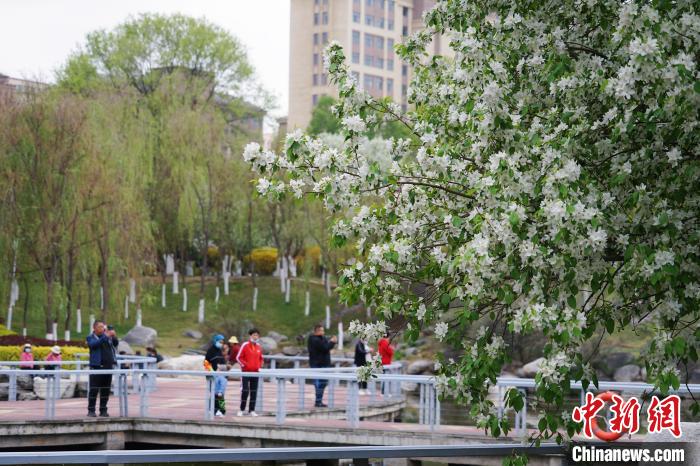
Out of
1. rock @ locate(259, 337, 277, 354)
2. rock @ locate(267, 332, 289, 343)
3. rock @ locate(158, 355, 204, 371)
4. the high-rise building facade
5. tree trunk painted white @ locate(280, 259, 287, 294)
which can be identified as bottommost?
rock @ locate(158, 355, 204, 371)

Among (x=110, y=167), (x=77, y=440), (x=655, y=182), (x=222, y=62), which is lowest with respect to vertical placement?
(x=77, y=440)

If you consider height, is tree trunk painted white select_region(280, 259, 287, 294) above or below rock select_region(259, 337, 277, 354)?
above

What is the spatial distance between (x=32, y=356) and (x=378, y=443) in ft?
42.1

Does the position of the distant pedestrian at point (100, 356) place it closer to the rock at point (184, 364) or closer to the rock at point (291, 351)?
the rock at point (184, 364)

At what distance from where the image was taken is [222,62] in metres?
77.2

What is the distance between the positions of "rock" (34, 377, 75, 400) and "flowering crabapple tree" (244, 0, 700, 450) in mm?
17401

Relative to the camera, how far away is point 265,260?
7275 centimetres

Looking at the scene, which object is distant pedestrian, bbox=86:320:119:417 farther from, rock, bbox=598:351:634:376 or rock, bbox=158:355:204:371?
rock, bbox=598:351:634:376

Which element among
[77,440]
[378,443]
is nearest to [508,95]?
[378,443]

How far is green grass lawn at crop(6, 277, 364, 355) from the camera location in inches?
2132

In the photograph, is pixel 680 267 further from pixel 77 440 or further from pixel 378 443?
pixel 77 440

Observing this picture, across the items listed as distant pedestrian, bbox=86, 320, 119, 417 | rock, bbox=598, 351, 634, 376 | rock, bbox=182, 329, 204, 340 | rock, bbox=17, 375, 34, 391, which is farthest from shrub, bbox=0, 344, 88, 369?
rock, bbox=598, 351, 634, 376

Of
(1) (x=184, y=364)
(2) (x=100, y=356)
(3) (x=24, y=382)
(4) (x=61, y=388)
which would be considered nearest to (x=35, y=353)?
(4) (x=61, y=388)

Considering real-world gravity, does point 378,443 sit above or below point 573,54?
below
